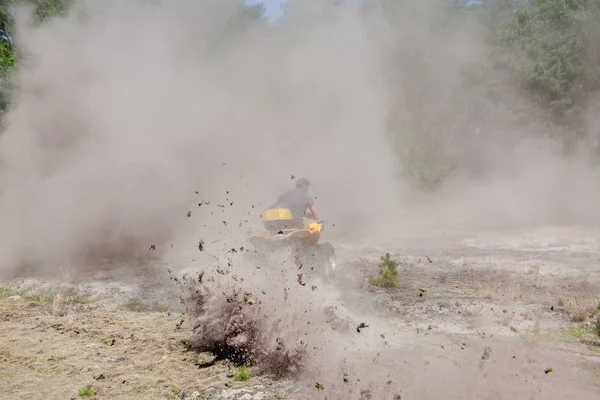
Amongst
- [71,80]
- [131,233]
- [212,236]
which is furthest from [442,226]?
[71,80]

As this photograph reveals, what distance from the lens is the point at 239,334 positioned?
3.87m

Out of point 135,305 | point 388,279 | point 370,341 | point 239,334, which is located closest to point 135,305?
point 135,305

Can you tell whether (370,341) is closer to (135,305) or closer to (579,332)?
(579,332)

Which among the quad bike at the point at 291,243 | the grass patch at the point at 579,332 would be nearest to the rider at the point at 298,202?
the quad bike at the point at 291,243

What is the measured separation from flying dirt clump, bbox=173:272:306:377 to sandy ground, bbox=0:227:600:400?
130 millimetres

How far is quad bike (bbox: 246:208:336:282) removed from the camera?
5551 mm

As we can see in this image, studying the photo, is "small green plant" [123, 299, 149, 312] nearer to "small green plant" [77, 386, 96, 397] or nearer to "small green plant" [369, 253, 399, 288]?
"small green plant" [77, 386, 96, 397]

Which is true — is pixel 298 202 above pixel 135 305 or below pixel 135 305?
above

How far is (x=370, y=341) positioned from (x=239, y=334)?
1.21 metres

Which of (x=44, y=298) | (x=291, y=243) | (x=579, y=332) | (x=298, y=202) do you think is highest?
(x=298, y=202)

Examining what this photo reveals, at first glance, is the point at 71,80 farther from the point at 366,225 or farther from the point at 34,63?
the point at 366,225

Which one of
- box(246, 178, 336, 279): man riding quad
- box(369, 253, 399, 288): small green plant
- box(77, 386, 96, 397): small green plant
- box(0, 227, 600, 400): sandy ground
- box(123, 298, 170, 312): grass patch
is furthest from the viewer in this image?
box(369, 253, 399, 288): small green plant

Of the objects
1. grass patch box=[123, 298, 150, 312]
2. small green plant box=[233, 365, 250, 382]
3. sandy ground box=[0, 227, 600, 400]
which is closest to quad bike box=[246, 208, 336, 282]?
sandy ground box=[0, 227, 600, 400]

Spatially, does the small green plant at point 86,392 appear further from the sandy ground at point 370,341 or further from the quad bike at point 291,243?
the quad bike at point 291,243
